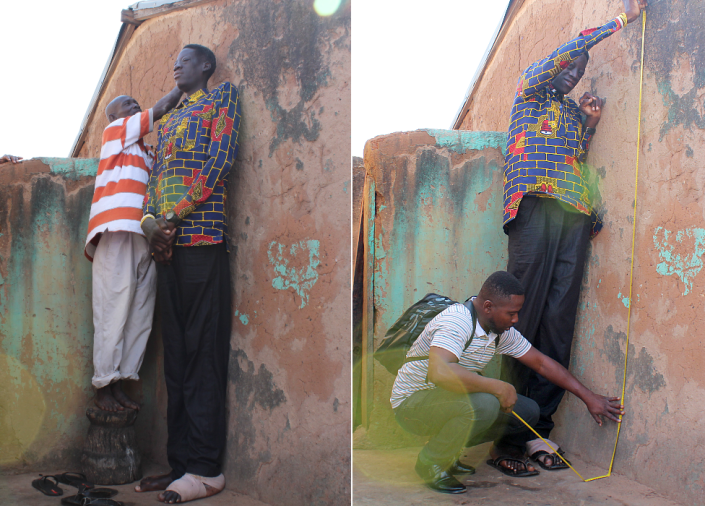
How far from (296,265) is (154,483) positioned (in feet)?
3.93

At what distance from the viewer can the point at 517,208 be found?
2961mm

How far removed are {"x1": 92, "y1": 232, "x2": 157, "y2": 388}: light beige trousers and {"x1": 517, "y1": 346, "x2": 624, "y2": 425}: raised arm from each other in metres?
1.86

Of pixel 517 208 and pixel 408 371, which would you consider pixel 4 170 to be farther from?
pixel 517 208

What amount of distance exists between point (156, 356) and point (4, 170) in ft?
4.04

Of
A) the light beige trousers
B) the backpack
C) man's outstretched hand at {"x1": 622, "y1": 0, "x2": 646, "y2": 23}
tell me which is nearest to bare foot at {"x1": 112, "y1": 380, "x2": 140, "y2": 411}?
the light beige trousers

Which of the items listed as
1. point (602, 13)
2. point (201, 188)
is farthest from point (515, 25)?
point (201, 188)

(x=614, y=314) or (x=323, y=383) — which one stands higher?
(x=614, y=314)

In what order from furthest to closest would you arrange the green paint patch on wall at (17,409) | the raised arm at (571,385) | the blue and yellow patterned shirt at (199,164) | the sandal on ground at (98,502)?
1. the green paint patch on wall at (17,409)
2. the raised arm at (571,385)
3. the blue and yellow patterned shirt at (199,164)
4. the sandal on ground at (98,502)

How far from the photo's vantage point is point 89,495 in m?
2.51

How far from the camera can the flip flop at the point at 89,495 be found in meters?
2.46

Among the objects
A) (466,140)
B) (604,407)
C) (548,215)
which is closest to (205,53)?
(466,140)

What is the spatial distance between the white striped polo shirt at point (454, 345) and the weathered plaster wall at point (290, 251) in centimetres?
44

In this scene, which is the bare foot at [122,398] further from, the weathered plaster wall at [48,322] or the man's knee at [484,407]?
the man's knee at [484,407]

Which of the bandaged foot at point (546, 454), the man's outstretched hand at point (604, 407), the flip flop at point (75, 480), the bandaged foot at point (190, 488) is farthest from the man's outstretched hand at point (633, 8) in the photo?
the flip flop at point (75, 480)
